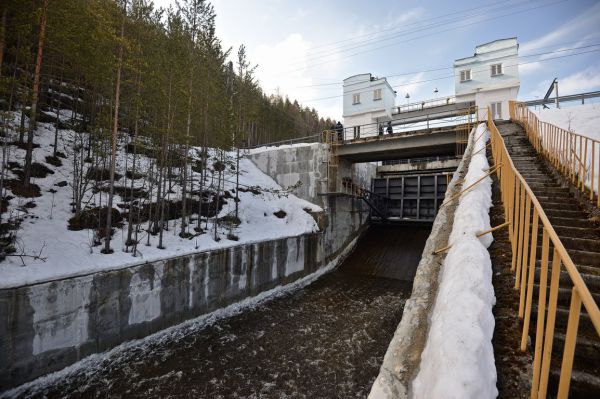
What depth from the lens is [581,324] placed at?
7.53 feet

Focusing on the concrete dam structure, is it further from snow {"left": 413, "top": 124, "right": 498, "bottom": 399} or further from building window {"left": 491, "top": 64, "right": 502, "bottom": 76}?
building window {"left": 491, "top": 64, "right": 502, "bottom": 76}

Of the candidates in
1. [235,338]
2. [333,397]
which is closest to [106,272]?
[235,338]

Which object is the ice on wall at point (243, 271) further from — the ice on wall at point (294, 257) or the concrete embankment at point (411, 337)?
the concrete embankment at point (411, 337)

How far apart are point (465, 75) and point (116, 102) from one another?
90.5 ft

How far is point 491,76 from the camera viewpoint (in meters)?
22.8

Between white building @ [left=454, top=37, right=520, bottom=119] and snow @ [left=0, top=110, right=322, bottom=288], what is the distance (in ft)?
62.5

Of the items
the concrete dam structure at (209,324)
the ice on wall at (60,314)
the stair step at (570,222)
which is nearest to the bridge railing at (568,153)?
the stair step at (570,222)

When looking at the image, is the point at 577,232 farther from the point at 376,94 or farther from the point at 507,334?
the point at 376,94

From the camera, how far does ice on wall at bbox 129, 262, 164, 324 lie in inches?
285

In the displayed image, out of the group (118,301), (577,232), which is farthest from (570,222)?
(118,301)

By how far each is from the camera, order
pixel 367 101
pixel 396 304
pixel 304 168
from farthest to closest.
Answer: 1. pixel 367 101
2. pixel 304 168
3. pixel 396 304

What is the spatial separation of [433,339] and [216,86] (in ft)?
43.4

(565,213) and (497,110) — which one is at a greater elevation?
(497,110)

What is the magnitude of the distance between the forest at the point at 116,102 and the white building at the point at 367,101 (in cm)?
1675
